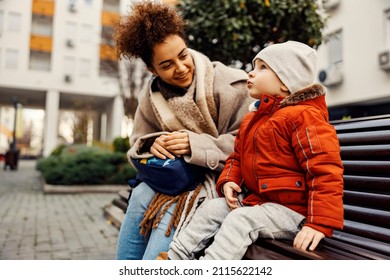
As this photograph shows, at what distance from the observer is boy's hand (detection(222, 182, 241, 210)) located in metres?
1.41

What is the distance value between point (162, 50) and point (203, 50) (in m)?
2.76

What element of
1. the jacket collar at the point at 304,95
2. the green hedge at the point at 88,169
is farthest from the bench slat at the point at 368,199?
the green hedge at the point at 88,169

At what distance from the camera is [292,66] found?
4.56 ft

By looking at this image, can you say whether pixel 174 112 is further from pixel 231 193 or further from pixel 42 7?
pixel 42 7

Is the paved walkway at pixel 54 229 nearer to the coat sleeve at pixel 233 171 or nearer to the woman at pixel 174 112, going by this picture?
the woman at pixel 174 112

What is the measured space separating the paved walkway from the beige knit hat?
233 centimetres

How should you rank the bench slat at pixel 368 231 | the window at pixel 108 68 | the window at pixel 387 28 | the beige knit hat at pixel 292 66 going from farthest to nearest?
the window at pixel 108 68 → the window at pixel 387 28 → the beige knit hat at pixel 292 66 → the bench slat at pixel 368 231

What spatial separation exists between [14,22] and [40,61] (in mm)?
2642

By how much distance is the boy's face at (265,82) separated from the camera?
1.42 metres

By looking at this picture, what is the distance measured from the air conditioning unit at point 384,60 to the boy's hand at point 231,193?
918 cm
